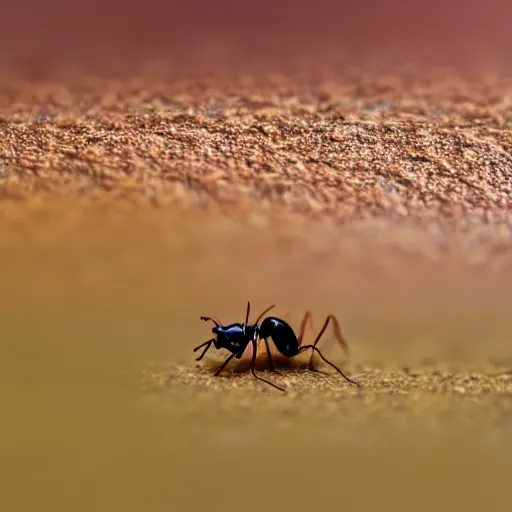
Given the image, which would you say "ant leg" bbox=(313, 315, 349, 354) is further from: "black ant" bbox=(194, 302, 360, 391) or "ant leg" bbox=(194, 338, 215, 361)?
"ant leg" bbox=(194, 338, 215, 361)

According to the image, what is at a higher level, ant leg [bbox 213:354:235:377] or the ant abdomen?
the ant abdomen

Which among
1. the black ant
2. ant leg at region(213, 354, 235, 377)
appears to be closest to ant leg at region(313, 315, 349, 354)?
the black ant

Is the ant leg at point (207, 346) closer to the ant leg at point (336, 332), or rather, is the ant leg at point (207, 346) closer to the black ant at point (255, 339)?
the black ant at point (255, 339)

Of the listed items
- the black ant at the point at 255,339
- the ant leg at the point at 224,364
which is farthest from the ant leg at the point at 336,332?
the ant leg at the point at 224,364

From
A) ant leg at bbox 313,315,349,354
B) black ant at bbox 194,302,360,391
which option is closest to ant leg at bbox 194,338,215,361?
black ant at bbox 194,302,360,391

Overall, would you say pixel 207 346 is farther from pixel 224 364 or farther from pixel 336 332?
pixel 336 332

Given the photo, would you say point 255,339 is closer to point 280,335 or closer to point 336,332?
point 280,335

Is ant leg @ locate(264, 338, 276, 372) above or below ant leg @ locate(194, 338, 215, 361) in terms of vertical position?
below

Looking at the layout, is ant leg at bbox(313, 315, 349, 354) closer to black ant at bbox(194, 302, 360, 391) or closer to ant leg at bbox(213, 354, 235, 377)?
black ant at bbox(194, 302, 360, 391)

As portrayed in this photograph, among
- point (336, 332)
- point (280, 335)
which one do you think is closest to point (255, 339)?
point (280, 335)

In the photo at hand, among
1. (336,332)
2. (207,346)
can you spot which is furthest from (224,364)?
(336,332)
